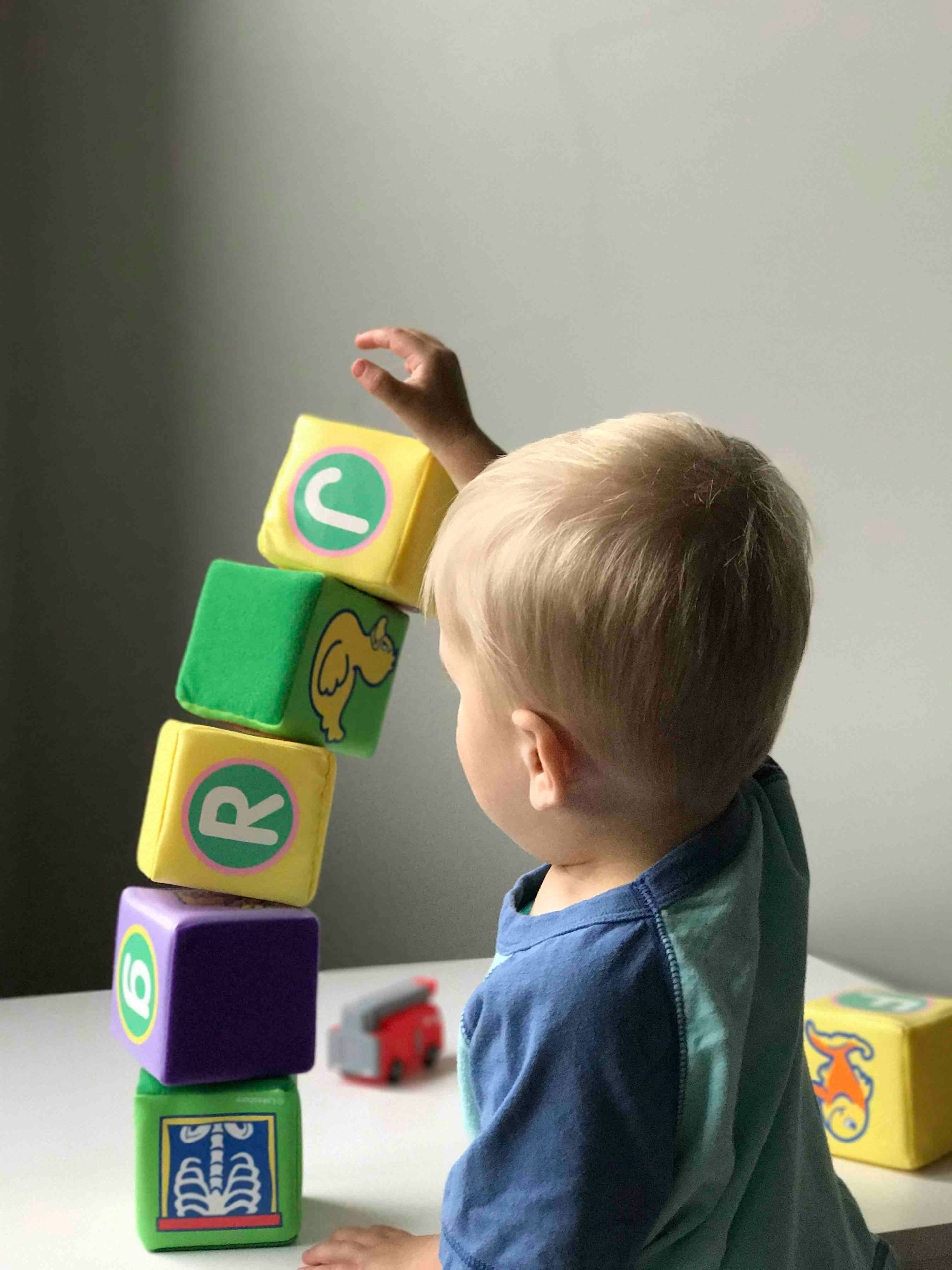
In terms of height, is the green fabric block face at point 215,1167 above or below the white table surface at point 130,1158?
above

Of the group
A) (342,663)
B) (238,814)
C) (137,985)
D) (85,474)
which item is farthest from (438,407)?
(85,474)

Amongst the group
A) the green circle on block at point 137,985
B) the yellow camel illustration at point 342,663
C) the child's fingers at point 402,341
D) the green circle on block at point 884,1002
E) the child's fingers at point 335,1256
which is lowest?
the child's fingers at point 335,1256

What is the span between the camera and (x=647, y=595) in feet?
1.70

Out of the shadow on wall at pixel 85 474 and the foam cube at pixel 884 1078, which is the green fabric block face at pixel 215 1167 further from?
the shadow on wall at pixel 85 474

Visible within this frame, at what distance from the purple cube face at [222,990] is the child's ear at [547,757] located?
0.88 feet

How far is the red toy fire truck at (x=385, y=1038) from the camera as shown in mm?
1030

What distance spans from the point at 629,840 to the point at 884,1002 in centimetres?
46

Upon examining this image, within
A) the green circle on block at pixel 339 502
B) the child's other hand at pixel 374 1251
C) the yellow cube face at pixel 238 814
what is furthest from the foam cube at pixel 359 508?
the child's other hand at pixel 374 1251

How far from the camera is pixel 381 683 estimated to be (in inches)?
33.4

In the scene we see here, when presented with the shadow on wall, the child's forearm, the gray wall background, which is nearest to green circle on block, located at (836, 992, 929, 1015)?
the gray wall background

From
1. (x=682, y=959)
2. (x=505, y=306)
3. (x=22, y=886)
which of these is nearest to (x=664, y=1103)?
(x=682, y=959)

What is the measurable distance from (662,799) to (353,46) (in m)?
1.33

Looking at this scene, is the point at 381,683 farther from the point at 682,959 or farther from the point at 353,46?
the point at 353,46

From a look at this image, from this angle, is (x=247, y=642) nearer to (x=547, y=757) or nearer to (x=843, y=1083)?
(x=547, y=757)
